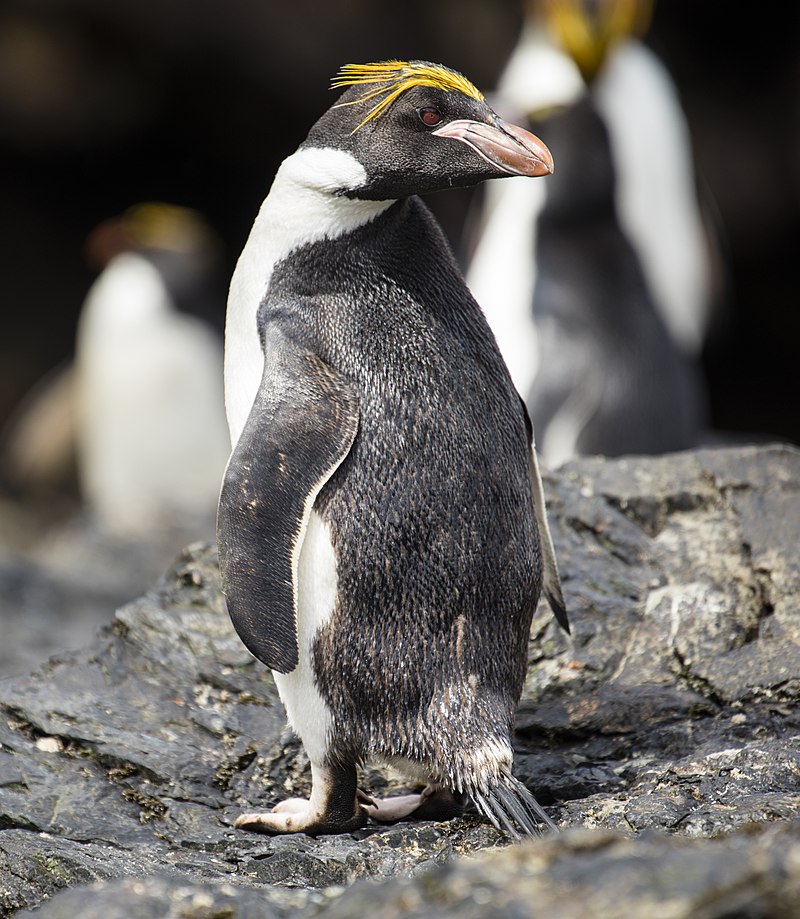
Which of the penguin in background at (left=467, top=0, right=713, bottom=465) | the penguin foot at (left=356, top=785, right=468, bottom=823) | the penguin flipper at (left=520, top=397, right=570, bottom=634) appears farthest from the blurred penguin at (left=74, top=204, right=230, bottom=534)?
the penguin foot at (left=356, top=785, right=468, bottom=823)

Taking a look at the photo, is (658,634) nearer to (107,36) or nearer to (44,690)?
(44,690)

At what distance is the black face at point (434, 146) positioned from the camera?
237 cm

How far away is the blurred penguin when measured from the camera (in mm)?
8781

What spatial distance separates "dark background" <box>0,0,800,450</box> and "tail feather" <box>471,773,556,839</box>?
797cm

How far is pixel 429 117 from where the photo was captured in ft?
7.95

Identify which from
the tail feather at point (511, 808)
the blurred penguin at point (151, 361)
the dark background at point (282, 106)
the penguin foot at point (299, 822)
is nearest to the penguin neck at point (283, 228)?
the penguin foot at point (299, 822)

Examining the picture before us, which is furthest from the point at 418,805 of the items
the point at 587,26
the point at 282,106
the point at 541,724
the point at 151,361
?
the point at 282,106

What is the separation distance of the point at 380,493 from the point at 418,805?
61 cm

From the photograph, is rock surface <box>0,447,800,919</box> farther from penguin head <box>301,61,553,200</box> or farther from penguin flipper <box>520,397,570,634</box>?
penguin head <box>301,61,553,200</box>

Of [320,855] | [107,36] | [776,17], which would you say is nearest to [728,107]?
[776,17]

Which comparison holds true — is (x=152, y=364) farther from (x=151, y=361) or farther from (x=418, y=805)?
(x=418, y=805)

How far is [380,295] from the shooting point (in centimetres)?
254

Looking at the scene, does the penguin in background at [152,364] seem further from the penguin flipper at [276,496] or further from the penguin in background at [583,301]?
the penguin flipper at [276,496]

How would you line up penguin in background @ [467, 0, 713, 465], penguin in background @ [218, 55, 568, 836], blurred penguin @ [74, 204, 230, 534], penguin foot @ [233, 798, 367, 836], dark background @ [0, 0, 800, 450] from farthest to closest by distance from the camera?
dark background @ [0, 0, 800, 450] → blurred penguin @ [74, 204, 230, 534] → penguin in background @ [467, 0, 713, 465] → penguin foot @ [233, 798, 367, 836] → penguin in background @ [218, 55, 568, 836]
